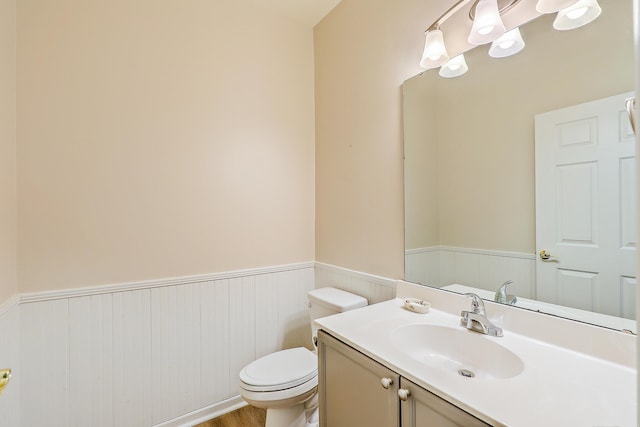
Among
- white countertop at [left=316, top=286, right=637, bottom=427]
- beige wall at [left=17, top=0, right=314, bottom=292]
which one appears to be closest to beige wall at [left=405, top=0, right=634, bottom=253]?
white countertop at [left=316, top=286, right=637, bottom=427]

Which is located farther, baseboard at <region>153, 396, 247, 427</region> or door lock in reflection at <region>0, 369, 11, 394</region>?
baseboard at <region>153, 396, 247, 427</region>

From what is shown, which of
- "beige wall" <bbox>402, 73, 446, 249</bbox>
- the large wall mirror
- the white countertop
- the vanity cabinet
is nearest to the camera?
the white countertop

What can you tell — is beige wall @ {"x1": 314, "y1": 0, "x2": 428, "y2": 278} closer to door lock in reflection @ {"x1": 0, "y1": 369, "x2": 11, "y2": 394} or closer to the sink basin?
the sink basin

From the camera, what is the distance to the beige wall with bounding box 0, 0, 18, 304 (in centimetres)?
120

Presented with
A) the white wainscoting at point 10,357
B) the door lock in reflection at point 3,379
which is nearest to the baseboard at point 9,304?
the white wainscoting at point 10,357

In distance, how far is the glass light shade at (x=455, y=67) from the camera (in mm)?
1315

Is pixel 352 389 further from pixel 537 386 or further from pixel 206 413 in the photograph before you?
pixel 206 413

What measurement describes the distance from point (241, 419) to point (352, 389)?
3.78 ft

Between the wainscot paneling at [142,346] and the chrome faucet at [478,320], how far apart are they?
127 cm

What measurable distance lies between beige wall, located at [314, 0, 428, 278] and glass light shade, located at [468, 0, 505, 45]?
0.30 meters

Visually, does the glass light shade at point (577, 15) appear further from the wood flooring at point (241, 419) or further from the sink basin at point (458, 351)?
the wood flooring at point (241, 419)

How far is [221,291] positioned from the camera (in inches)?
73.2

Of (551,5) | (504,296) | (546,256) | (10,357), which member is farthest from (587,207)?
(10,357)

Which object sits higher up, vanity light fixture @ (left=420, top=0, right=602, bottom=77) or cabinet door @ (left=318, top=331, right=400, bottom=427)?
vanity light fixture @ (left=420, top=0, right=602, bottom=77)
